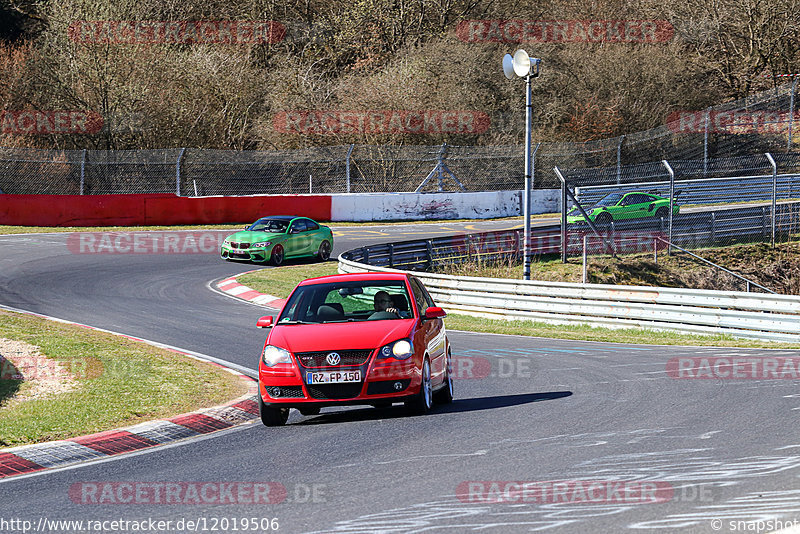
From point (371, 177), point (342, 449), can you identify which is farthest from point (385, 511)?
point (371, 177)

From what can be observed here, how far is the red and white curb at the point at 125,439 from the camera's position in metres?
→ 8.16

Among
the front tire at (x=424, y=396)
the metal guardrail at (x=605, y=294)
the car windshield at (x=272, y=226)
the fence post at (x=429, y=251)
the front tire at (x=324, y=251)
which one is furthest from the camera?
the front tire at (x=324, y=251)

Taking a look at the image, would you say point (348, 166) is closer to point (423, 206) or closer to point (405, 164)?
point (405, 164)

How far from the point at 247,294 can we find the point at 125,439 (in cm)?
1333

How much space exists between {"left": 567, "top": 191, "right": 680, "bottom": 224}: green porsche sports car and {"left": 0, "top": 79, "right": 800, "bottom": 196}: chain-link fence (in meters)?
6.05

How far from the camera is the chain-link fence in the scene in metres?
37.6

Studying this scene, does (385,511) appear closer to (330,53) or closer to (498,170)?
(498,170)

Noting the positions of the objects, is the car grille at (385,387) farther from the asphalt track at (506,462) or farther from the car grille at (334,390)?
the asphalt track at (506,462)

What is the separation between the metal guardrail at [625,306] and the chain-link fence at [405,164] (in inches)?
738

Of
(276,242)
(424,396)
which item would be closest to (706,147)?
(276,242)

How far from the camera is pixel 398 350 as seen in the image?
9.27 metres
